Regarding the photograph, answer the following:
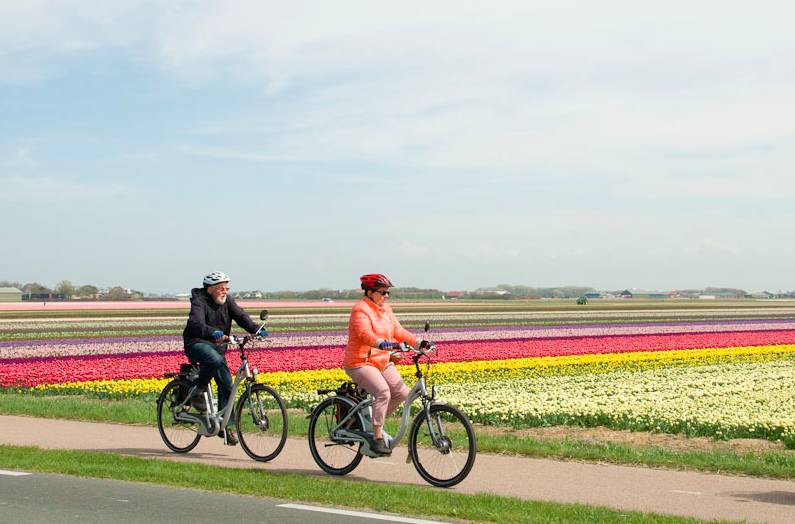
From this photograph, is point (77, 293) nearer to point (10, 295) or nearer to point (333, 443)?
point (10, 295)

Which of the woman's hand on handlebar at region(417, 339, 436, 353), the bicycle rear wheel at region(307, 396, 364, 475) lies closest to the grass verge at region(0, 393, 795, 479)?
the bicycle rear wheel at region(307, 396, 364, 475)

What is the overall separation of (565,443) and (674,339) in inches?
975

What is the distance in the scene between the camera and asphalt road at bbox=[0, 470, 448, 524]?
865cm

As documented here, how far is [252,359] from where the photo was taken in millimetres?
25891

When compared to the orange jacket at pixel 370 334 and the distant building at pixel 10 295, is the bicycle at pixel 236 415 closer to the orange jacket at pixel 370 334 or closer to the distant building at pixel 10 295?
the orange jacket at pixel 370 334

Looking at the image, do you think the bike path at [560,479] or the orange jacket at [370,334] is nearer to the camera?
the bike path at [560,479]

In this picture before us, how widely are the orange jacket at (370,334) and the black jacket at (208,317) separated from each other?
5.54 ft

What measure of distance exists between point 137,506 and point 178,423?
3.55m

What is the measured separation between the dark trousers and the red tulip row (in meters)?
4.58

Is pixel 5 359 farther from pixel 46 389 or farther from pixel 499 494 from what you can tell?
pixel 499 494

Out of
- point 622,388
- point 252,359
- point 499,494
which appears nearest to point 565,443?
point 499,494

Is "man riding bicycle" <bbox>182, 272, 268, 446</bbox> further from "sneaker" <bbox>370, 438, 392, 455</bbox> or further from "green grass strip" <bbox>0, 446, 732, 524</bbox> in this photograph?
"sneaker" <bbox>370, 438, 392, 455</bbox>

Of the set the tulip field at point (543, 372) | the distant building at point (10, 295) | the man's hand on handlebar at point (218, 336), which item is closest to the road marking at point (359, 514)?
the man's hand on handlebar at point (218, 336)

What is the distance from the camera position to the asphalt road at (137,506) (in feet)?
28.4
